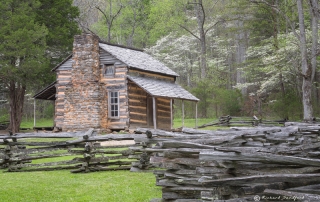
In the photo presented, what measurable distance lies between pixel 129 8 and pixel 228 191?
44.4 m

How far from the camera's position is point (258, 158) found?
563 cm

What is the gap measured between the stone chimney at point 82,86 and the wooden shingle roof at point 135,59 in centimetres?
106

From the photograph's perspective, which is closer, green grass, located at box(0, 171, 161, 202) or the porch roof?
green grass, located at box(0, 171, 161, 202)

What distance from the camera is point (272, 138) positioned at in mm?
9008

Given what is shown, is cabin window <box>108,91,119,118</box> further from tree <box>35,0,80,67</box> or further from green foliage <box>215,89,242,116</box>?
green foliage <box>215,89,242,116</box>

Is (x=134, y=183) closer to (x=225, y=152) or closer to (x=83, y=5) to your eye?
(x=225, y=152)

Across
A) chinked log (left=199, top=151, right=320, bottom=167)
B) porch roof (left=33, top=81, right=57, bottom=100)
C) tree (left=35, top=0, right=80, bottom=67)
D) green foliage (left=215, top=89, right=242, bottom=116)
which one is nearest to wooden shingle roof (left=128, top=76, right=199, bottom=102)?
porch roof (left=33, top=81, right=57, bottom=100)

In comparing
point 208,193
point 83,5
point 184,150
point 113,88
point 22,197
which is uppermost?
point 83,5

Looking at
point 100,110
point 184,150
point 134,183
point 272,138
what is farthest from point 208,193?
point 100,110

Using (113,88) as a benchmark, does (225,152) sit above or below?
below

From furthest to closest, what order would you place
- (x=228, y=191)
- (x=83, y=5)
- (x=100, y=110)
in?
1. (x=83, y=5)
2. (x=100, y=110)
3. (x=228, y=191)

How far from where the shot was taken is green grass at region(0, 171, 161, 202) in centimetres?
854

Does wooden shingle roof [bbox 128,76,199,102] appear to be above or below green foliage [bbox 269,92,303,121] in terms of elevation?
above

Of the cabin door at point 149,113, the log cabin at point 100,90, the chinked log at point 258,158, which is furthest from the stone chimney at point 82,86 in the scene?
the chinked log at point 258,158
